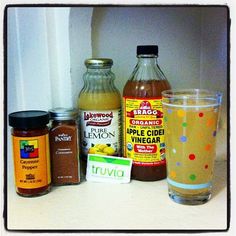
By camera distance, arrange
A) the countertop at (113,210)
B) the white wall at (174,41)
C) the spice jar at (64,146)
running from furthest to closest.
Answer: the white wall at (174,41) → the spice jar at (64,146) → the countertop at (113,210)

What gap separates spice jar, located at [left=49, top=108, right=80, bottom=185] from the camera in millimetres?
750

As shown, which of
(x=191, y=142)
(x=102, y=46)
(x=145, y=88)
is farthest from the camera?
(x=102, y=46)

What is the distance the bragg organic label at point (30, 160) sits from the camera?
70 centimetres

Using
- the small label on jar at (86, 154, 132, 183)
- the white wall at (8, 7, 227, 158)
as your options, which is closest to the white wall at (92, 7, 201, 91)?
the white wall at (8, 7, 227, 158)

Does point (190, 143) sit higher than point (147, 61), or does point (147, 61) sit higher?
point (147, 61)

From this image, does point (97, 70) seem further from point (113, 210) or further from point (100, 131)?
point (113, 210)

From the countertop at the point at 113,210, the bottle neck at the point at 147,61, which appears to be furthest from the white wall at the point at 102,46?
the countertop at the point at 113,210

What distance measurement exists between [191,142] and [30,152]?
30 cm

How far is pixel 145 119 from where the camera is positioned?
2.48 feet

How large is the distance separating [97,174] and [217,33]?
44 cm

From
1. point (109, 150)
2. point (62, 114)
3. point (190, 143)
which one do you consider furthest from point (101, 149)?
point (190, 143)

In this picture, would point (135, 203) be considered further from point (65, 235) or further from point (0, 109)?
point (0, 109)

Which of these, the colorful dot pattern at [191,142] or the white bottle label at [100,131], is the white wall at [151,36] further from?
the colorful dot pattern at [191,142]

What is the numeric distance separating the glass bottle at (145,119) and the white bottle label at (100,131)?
0.10 ft
